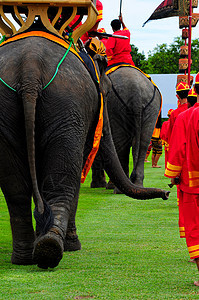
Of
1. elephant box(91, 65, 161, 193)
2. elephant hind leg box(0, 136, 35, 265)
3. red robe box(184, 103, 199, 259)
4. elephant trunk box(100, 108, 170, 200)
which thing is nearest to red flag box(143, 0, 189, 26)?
elephant box(91, 65, 161, 193)

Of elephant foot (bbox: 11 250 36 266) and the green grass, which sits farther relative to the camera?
elephant foot (bbox: 11 250 36 266)

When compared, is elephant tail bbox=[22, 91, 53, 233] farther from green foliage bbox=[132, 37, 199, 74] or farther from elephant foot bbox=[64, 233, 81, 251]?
green foliage bbox=[132, 37, 199, 74]

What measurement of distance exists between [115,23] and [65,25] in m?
5.83

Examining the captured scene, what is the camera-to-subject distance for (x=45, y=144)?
16.9 feet

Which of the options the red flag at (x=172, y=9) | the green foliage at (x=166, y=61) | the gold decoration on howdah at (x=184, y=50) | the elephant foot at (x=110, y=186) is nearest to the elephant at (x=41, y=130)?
the elephant foot at (x=110, y=186)

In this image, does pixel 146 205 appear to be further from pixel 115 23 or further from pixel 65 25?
pixel 65 25

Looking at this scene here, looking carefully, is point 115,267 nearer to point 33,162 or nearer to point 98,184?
point 33,162

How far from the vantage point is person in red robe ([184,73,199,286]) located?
4875 mm

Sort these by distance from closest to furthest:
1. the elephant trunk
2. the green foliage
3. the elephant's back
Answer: the elephant trunk
the elephant's back
the green foliage

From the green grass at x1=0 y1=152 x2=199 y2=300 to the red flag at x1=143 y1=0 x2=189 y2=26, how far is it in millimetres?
11361

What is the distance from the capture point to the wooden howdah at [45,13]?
5430 mm

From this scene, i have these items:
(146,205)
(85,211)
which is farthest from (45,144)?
(146,205)

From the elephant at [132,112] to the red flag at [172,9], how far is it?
28.9 ft

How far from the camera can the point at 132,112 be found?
10.3m
